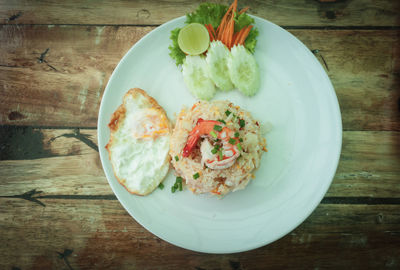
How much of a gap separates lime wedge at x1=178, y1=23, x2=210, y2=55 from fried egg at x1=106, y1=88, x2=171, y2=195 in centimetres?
83

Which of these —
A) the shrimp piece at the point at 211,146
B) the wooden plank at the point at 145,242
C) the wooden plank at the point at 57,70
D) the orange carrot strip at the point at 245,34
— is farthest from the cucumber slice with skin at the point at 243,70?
the wooden plank at the point at 145,242

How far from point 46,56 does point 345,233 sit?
16.3 feet

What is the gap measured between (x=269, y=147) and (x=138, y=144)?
1.68 m

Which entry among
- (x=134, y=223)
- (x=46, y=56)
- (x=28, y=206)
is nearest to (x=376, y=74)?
(x=134, y=223)

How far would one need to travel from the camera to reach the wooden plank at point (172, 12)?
3455mm

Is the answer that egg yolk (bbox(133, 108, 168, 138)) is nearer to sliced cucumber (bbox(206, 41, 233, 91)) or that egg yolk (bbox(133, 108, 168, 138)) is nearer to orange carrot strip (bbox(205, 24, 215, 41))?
sliced cucumber (bbox(206, 41, 233, 91))

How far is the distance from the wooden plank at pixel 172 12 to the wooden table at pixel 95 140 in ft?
0.05

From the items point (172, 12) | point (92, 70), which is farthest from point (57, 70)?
point (172, 12)

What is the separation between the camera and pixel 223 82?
308 centimetres

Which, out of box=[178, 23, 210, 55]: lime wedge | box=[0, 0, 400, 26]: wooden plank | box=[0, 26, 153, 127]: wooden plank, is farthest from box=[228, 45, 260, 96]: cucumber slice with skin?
box=[0, 26, 153, 127]: wooden plank

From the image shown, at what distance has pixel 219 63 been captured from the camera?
3.04 m

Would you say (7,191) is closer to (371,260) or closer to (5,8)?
(5,8)

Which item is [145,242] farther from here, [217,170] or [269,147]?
[269,147]

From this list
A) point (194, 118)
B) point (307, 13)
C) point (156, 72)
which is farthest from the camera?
point (307, 13)
